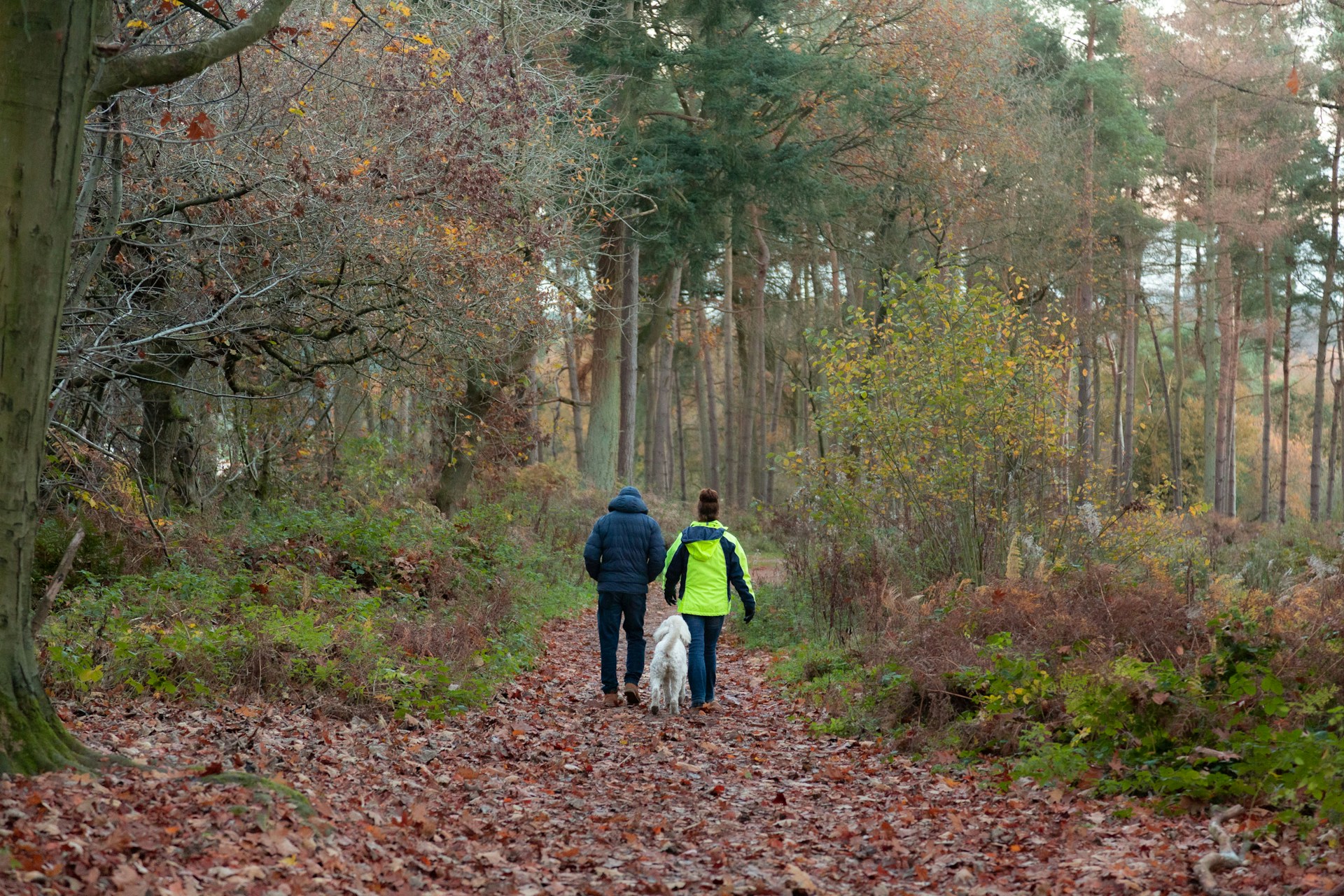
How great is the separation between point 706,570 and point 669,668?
0.94 m

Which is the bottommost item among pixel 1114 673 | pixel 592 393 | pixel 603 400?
pixel 1114 673

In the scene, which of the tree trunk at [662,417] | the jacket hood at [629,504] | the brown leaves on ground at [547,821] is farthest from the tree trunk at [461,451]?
the tree trunk at [662,417]

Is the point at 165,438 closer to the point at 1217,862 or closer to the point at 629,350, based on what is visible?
the point at 1217,862

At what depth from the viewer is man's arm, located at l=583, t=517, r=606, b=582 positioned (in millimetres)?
10008

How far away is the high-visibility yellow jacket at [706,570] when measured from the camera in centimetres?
980

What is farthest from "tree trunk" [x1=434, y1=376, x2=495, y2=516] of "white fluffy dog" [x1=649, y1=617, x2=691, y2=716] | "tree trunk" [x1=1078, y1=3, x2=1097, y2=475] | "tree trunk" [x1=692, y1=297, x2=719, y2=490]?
"tree trunk" [x1=1078, y1=3, x2=1097, y2=475]

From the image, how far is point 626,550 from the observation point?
10.1 m

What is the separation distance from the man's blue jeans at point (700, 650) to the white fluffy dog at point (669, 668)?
192 mm

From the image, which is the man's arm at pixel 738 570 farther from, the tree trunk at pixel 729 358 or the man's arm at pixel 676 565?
the tree trunk at pixel 729 358

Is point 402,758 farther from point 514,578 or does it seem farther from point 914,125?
point 914,125

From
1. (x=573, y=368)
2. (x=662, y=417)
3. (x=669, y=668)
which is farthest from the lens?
(x=662, y=417)

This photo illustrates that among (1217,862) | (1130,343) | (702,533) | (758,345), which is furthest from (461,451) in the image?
(1130,343)

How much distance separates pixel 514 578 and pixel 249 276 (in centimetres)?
581

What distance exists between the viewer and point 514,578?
15609mm
